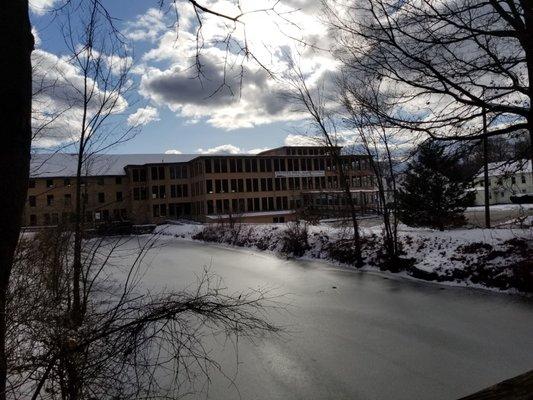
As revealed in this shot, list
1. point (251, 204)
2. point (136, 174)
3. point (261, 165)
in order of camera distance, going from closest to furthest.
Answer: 1. point (251, 204)
2. point (261, 165)
3. point (136, 174)

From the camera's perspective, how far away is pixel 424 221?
25406 millimetres

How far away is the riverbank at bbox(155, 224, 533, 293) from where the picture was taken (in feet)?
47.5

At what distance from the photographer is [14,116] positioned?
2.02m

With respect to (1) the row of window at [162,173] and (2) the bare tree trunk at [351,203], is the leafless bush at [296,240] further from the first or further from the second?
(1) the row of window at [162,173]

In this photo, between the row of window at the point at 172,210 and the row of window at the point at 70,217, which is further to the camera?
the row of window at the point at 172,210

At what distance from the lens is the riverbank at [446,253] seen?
1448cm

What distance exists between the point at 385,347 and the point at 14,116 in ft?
26.8

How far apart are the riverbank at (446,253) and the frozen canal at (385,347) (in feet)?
3.31

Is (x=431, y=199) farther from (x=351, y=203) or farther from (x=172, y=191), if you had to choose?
(x=172, y=191)

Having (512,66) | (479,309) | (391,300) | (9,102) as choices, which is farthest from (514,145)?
(9,102)

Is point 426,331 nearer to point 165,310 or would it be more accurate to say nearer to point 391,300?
point 391,300

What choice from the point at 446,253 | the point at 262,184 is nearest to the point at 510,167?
the point at 446,253

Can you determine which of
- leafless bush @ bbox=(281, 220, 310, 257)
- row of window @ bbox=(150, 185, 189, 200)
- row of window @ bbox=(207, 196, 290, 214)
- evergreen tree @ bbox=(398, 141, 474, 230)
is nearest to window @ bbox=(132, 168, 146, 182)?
row of window @ bbox=(150, 185, 189, 200)

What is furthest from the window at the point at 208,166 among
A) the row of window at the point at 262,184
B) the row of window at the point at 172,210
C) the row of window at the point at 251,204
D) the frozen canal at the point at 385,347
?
the frozen canal at the point at 385,347
